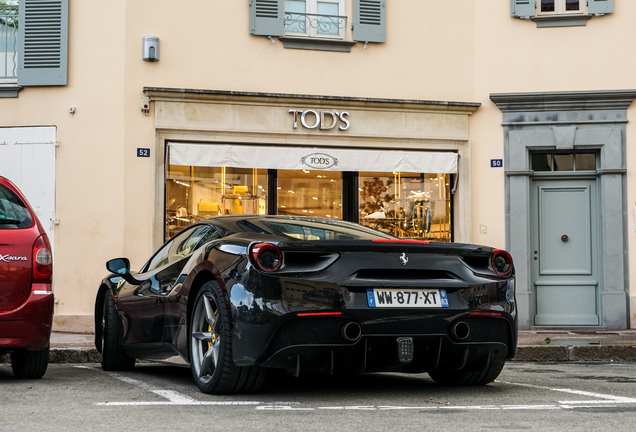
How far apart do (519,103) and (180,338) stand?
29.7 feet

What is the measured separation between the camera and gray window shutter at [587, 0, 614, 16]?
43.9 feet

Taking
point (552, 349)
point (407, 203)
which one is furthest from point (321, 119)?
point (552, 349)

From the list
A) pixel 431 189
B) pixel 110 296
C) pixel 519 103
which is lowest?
pixel 110 296

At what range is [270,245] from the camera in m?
4.80

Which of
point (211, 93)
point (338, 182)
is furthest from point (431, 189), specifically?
point (211, 93)

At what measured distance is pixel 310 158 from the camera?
42.8 ft

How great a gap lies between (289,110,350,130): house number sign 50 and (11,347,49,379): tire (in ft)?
24.0

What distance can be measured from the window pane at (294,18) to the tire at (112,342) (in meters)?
7.17

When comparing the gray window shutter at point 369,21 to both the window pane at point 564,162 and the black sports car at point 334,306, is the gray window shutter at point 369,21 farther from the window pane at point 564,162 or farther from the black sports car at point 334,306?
the black sports car at point 334,306

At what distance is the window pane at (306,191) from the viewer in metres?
13.2

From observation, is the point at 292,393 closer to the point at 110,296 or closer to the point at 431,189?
the point at 110,296

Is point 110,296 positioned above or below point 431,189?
below

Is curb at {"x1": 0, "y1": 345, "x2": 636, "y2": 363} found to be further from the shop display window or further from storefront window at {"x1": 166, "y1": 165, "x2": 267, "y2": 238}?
storefront window at {"x1": 166, "y1": 165, "x2": 267, "y2": 238}

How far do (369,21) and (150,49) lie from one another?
133 inches
